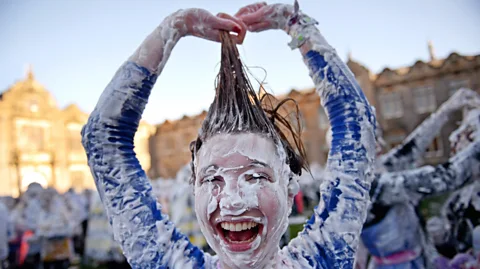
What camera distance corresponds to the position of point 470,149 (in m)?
2.46

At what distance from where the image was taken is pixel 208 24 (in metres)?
1.35

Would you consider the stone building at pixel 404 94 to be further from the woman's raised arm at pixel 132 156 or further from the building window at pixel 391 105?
the woman's raised arm at pixel 132 156

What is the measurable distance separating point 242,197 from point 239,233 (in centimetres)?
11

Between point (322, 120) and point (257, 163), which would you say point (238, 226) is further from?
point (322, 120)

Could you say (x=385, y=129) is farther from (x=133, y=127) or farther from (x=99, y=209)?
(x=133, y=127)

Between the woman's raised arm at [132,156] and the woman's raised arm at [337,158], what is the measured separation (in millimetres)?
250

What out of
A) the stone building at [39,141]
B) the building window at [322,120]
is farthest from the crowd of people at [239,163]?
the stone building at [39,141]

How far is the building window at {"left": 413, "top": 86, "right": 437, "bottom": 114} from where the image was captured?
49.5ft

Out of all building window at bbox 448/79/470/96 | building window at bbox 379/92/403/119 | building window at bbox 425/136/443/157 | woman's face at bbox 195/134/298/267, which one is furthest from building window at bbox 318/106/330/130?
woman's face at bbox 195/134/298/267

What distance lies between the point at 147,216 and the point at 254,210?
1.32 ft

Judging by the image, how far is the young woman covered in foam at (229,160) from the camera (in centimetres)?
123

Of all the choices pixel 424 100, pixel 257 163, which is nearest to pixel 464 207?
pixel 257 163

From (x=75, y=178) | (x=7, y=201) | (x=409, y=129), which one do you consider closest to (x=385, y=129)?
(x=409, y=129)

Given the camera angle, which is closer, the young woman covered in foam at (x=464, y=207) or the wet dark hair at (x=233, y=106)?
the wet dark hair at (x=233, y=106)
